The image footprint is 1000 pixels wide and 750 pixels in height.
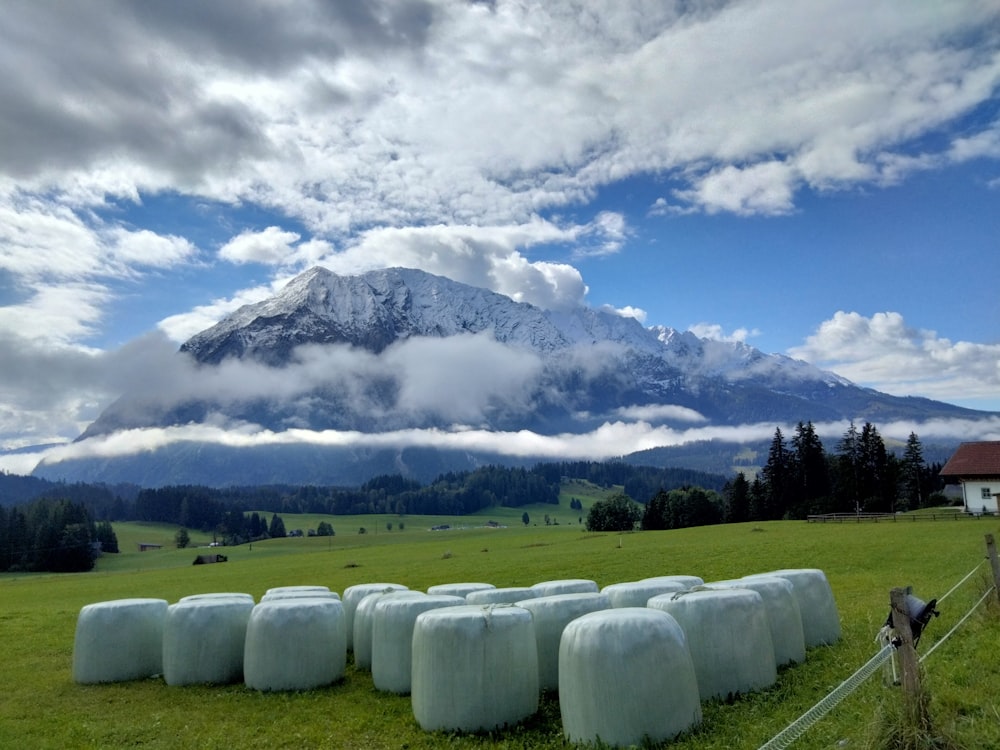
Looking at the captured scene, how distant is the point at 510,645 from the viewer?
12016 mm

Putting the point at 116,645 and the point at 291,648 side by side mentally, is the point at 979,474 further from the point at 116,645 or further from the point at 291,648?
the point at 116,645

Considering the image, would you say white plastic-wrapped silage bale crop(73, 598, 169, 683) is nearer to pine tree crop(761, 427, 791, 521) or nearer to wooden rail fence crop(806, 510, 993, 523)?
wooden rail fence crop(806, 510, 993, 523)

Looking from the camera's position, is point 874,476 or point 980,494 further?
point 874,476

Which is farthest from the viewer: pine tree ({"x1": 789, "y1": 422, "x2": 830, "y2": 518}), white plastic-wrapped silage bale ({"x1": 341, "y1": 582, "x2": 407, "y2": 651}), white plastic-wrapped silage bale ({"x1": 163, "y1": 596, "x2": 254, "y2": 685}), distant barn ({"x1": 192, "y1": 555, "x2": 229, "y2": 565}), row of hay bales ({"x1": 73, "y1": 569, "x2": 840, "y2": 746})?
pine tree ({"x1": 789, "y1": 422, "x2": 830, "y2": 518})

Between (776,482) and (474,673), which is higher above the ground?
(776,482)

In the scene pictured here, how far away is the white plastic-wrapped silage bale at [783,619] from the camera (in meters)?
13.9

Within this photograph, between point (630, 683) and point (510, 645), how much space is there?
2453mm

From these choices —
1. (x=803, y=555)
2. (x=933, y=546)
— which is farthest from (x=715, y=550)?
(x=933, y=546)

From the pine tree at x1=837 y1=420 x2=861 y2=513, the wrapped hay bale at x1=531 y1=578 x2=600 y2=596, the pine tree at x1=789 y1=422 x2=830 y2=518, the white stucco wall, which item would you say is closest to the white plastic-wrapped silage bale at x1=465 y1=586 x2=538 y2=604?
the wrapped hay bale at x1=531 y1=578 x2=600 y2=596

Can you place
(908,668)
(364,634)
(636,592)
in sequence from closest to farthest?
(908,668) → (636,592) → (364,634)

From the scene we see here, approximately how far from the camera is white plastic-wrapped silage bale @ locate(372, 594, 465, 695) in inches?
585

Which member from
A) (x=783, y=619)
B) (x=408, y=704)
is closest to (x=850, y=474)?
(x=783, y=619)

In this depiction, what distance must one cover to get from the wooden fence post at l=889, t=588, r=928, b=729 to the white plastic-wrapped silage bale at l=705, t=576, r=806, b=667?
5.66m

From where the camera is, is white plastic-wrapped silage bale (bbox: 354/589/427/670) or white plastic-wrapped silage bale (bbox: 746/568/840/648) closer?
white plastic-wrapped silage bale (bbox: 746/568/840/648)
